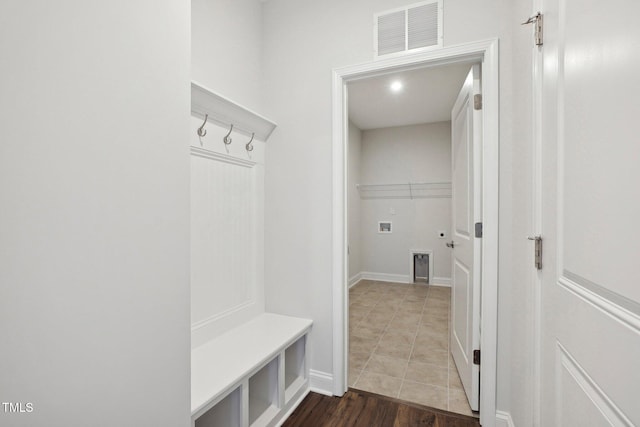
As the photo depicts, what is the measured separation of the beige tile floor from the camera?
202cm

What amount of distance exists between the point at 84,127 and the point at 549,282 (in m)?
1.44

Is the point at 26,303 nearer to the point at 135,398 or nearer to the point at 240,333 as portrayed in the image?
the point at 135,398

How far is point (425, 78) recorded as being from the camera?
3336mm

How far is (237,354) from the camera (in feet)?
5.12

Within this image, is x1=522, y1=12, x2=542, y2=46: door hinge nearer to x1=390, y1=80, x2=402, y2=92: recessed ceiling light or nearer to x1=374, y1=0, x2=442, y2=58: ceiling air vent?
x1=374, y1=0, x2=442, y2=58: ceiling air vent

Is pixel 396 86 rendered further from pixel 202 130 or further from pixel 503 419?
pixel 503 419

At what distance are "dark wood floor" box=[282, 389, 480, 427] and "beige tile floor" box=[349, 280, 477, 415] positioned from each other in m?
0.09

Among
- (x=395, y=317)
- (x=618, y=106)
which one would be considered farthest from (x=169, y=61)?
(x=395, y=317)

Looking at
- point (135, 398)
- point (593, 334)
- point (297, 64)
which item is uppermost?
point (297, 64)

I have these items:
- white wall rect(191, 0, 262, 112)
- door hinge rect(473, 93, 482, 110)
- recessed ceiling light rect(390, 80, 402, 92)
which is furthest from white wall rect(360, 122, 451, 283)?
white wall rect(191, 0, 262, 112)

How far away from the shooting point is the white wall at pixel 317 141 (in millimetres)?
1574

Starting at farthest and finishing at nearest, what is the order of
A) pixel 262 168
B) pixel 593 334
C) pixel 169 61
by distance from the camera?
pixel 262 168
pixel 169 61
pixel 593 334

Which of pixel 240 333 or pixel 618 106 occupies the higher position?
pixel 618 106

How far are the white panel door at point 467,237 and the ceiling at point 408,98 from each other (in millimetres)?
1054
